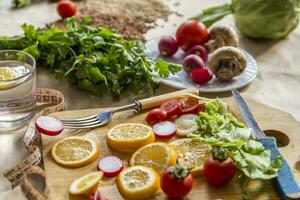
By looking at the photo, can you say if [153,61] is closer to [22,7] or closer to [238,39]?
[238,39]

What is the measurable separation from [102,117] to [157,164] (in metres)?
0.34

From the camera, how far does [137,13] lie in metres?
3.03

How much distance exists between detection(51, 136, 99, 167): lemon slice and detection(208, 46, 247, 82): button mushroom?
71cm

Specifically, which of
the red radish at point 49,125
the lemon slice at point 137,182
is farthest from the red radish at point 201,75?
the lemon slice at point 137,182

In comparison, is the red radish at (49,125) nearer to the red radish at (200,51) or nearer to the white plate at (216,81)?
→ the white plate at (216,81)

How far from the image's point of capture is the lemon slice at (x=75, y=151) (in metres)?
1.85

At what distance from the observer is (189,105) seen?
7.02 feet

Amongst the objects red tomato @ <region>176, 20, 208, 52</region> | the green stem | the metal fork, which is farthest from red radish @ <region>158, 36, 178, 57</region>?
the metal fork

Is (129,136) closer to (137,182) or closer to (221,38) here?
(137,182)

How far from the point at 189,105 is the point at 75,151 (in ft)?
1.51

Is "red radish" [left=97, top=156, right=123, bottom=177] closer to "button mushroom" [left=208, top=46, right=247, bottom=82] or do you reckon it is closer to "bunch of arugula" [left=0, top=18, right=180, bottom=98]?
"bunch of arugula" [left=0, top=18, right=180, bottom=98]

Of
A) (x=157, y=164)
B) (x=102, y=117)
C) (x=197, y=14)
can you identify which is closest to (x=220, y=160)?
(x=157, y=164)

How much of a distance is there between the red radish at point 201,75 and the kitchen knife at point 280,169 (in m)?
0.34

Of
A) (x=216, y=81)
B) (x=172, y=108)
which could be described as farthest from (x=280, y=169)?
(x=216, y=81)
